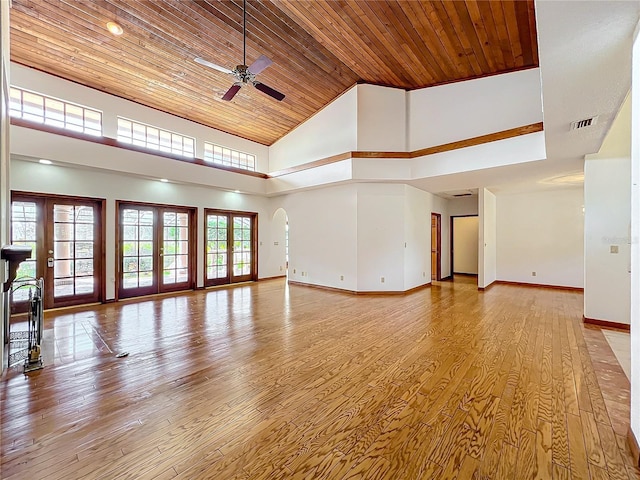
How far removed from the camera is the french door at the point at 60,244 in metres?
4.90

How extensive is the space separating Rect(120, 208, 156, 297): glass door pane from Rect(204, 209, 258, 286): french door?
126 cm

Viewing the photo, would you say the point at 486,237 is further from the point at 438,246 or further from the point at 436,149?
the point at 436,149

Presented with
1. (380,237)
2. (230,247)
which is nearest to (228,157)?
(230,247)

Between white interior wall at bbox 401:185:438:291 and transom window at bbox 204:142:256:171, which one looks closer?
white interior wall at bbox 401:185:438:291

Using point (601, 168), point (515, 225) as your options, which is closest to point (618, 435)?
point (601, 168)

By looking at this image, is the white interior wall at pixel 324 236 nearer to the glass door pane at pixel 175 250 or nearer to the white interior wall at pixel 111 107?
the white interior wall at pixel 111 107

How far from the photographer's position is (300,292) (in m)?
6.87

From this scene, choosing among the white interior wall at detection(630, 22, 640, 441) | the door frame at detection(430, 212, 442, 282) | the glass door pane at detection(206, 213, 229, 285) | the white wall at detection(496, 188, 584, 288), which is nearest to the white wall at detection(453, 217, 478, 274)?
the door frame at detection(430, 212, 442, 282)

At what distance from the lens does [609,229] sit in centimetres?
425

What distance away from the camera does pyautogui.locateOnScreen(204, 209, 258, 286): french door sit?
7547 millimetres

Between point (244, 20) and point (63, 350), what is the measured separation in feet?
16.7

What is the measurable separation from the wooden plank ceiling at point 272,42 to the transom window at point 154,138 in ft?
1.64

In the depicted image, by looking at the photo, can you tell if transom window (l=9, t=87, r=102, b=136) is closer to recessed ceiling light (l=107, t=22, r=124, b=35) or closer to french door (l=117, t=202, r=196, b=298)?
french door (l=117, t=202, r=196, b=298)

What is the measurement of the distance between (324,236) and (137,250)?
4144 millimetres
